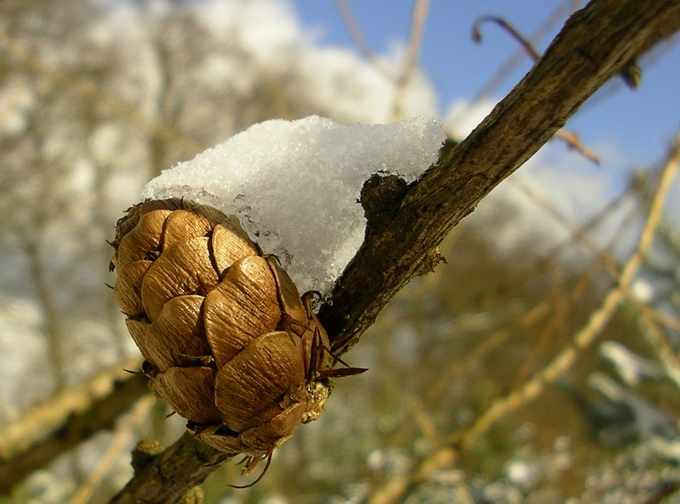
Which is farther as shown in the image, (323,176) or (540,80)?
(323,176)

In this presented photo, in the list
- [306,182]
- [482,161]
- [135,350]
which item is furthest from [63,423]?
[135,350]

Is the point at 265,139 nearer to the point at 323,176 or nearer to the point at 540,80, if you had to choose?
the point at 323,176

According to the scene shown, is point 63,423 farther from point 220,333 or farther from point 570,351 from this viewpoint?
point 570,351

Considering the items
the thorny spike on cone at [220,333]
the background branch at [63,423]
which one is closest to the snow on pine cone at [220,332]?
the thorny spike on cone at [220,333]

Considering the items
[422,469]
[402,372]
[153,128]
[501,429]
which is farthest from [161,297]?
[402,372]

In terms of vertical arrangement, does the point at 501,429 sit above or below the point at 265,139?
below

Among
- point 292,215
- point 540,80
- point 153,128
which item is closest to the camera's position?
point 540,80

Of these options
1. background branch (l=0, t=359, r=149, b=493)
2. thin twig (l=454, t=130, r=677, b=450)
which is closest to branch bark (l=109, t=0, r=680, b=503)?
background branch (l=0, t=359, r=149, b=493)
